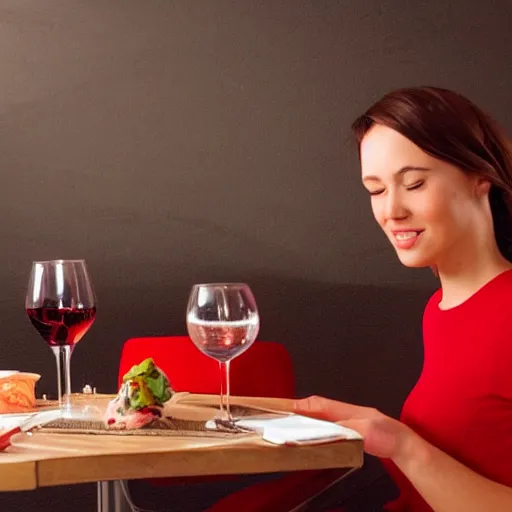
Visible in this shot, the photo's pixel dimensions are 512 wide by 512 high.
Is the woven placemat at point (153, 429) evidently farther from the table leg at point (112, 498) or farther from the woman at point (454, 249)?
the woman at point (454, 249)

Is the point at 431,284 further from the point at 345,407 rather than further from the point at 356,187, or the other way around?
the point at 345,407

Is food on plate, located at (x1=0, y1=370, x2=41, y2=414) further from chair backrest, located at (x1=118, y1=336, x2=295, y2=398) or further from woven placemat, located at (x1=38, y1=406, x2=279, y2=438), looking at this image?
chair backrest, located at (x1=118, y1=336, x2=295, y2=398)

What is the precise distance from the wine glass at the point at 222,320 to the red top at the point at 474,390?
351 mm

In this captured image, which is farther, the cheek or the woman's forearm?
the cheek

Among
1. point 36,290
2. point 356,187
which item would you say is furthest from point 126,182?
point 36,290

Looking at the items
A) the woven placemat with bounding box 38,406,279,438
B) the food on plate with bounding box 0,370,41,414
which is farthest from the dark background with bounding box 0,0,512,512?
the woven placemat with bounding box 38,406,279,438

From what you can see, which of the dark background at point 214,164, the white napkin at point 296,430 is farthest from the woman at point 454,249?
the dark background at point 214,164

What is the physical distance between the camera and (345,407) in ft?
4.64

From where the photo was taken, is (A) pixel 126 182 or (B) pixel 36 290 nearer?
(B) pixel 36 290

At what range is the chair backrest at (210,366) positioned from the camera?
1.88 m

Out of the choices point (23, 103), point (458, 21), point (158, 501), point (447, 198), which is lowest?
point (158, 501)

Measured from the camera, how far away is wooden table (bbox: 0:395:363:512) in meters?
0.98

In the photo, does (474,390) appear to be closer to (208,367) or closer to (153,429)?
(153,429)

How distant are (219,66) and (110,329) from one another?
0.76 metres
